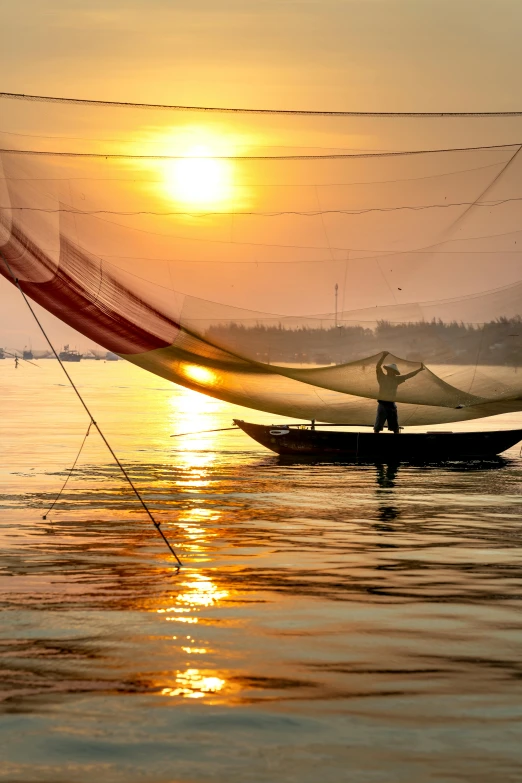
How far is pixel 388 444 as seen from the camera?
29.0 meters

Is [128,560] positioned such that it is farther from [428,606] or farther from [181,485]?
[181,485]

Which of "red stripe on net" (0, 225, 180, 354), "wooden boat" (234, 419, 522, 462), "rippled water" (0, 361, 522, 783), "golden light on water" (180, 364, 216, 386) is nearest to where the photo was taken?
"rippled water" (0, 361, 522, 783)

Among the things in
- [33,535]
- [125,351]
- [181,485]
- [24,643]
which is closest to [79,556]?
[33,535]

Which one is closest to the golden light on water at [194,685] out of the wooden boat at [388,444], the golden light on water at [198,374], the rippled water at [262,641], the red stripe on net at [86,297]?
the rippled water at [262,641]

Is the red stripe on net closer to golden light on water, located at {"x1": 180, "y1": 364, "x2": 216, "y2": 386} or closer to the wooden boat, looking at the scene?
golden light on water, located at {"x1": 180, "y1": 364, "x2": 216, "y2": 386}

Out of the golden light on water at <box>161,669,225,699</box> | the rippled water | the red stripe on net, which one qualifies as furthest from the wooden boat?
the golden light on water at <box>161,669,225,699</box>

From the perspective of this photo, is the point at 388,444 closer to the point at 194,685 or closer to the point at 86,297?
the point at 86,297

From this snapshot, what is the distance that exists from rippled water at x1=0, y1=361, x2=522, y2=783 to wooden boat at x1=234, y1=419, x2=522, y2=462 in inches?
317

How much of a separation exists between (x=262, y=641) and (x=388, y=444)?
758 inches

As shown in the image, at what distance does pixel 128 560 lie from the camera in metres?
14.0

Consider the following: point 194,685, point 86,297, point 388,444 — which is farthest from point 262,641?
point 388,444

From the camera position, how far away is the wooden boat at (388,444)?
29031 mm

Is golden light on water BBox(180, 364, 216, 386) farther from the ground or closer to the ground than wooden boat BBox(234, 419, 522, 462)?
farther from the ground

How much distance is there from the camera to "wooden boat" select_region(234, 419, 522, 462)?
29.0 m
